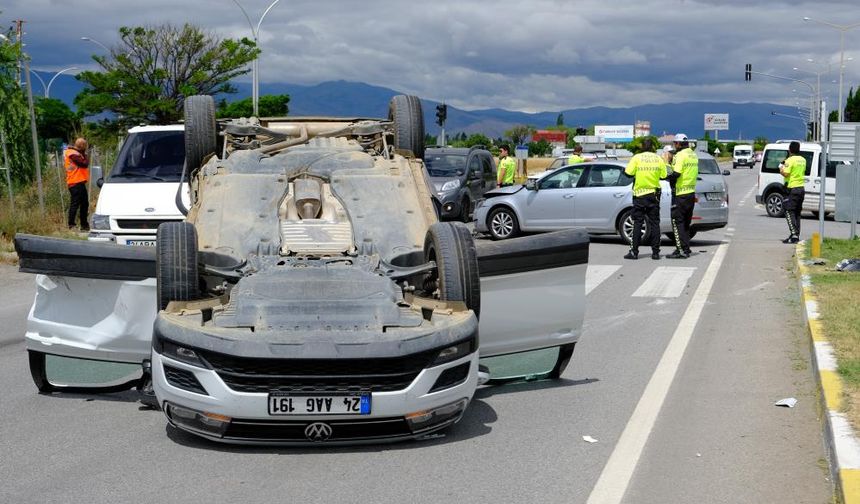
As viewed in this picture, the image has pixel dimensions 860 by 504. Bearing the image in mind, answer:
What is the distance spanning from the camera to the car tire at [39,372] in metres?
7.60

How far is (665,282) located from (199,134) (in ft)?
27.0

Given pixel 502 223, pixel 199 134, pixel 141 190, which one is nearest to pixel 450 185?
pixel 502 223

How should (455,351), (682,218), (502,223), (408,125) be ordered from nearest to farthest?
(455,351) < (408,125) < (682,218) < (502,223)

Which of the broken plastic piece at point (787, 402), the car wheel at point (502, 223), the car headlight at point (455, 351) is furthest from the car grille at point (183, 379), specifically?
the car wheel at point (502, 223)

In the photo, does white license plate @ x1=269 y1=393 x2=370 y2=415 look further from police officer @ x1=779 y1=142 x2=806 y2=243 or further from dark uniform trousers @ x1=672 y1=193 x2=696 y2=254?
police officer @ x1=779 y1=142 x2=806 y2=243

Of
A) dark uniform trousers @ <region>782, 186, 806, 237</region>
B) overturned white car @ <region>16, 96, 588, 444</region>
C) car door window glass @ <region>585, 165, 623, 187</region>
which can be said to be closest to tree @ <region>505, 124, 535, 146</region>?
car door window glass @ <region>585, 165, 623, 187</region>

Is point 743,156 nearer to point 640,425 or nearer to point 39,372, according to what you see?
point 640,425

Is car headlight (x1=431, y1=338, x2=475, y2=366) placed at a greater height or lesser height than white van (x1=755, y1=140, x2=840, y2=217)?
Result: greater

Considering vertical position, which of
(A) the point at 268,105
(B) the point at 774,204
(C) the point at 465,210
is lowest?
(B) the point at 774,204

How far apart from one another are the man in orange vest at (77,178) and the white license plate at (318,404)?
16.7 m

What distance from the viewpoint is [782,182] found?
3088 cm

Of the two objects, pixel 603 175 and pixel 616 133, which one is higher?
pixel 603 175

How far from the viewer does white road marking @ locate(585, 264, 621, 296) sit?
15.2 metres

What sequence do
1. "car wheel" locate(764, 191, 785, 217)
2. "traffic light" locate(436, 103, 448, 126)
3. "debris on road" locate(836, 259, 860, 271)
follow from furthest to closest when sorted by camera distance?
"traffic light" locate(436, 103, 448, 126) → "car wheel" locate(764, 191, 785, 217) → "debris on road" locate(836, 259, 860, 271)
